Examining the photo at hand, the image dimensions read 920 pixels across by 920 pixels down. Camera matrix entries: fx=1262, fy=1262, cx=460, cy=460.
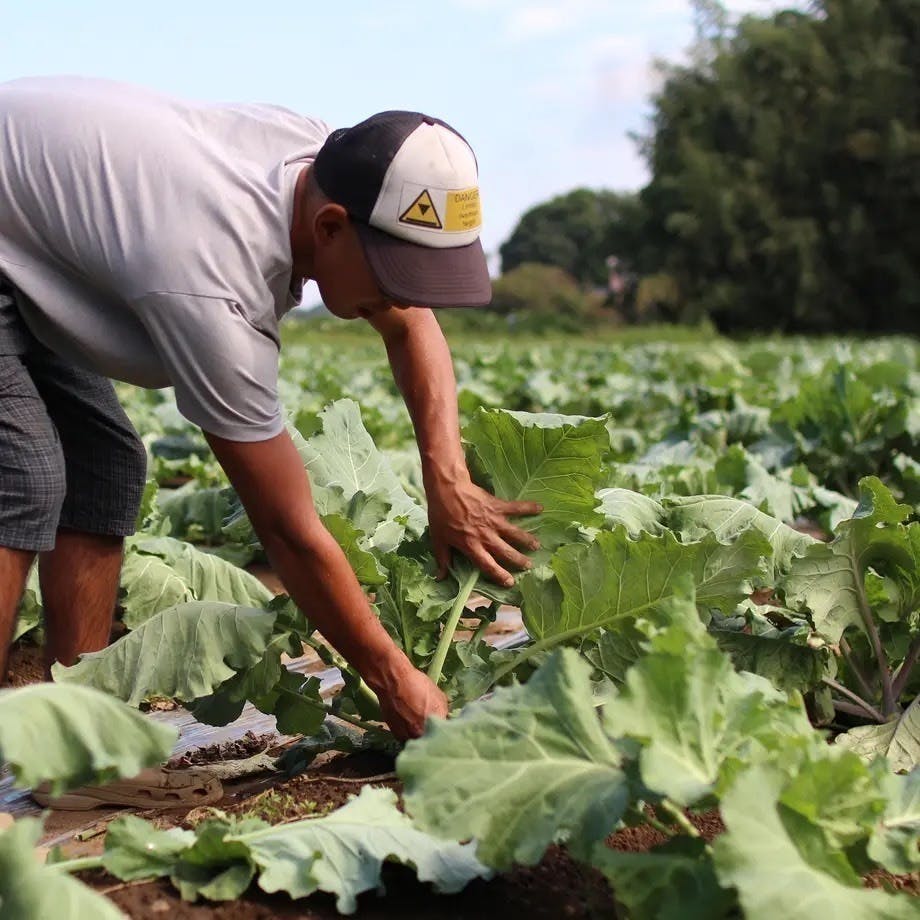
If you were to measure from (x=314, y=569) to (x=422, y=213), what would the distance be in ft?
2.15

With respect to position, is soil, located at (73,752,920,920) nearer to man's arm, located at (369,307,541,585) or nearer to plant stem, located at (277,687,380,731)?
plant stem, located at (277,687,380,731)

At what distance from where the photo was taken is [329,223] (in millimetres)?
2270

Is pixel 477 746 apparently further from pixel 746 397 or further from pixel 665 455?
pixel 746 397

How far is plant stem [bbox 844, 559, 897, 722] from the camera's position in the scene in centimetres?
267

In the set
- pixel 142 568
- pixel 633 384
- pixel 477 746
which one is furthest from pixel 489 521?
pixel 633 384

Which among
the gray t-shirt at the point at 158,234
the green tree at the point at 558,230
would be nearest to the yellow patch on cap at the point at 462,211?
the gray t-shirt at the point at 158,234

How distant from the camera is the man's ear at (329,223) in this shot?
2240 mm

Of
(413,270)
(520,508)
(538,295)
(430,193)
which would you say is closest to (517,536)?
(520,508)

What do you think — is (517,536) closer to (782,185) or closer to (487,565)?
(487,565)

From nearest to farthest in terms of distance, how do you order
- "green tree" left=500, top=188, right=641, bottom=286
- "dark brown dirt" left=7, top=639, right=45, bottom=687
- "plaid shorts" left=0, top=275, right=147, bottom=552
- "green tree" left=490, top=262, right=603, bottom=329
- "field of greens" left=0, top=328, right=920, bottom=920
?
"field of greens" left=0, top=328, right=920, bottom=920 → "plaid shorts" left=0, top=275, right=147, bottom=552 → "dark brown dirt" left=7, top=639, right=45, bottom=687 → "green tree" left=490, top=262, right=603, bottom=329 → "green tree" left=500, top=188, right=641, bottom=286

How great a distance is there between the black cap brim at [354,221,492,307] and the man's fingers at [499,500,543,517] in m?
0.51

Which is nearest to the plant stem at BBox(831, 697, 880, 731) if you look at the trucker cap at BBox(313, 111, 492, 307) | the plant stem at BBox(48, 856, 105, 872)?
the trucker cap at BBox(313, 111, 492, 307)

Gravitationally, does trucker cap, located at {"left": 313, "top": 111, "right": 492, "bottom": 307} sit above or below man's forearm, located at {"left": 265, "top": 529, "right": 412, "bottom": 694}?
above

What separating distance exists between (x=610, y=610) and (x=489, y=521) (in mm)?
329
